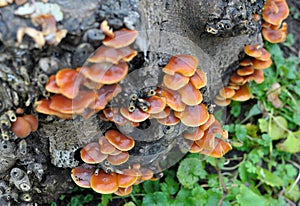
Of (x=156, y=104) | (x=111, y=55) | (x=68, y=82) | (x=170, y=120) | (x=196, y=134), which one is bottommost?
(x=196, y=134)

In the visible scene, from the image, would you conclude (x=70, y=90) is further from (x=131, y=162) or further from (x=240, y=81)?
(x=240, y=81)

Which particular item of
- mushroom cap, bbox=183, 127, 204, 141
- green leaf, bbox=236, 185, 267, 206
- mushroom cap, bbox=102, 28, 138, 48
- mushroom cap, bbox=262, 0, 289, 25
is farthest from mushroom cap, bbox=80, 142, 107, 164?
mushroom cap, bbox=262, 0, 289, 25

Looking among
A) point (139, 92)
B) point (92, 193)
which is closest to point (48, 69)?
point (139, 92)

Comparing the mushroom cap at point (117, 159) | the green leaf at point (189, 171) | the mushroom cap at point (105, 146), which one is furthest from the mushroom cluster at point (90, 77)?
the green leaf at point (189, 171)

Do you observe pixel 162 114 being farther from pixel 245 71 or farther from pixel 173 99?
pixel 245 71

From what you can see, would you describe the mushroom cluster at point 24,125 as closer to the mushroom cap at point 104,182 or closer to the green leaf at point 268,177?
the mushroom cap at point 104,182

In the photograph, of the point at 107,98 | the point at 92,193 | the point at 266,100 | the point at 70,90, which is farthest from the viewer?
the point at 266,100

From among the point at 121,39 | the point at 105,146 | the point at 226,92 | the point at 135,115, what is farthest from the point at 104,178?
the point at 226,92
